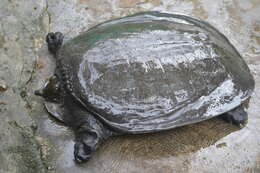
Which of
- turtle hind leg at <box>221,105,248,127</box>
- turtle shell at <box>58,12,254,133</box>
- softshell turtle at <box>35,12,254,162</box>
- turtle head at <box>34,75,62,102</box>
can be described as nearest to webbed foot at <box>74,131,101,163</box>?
softshell turtle at <box>35,12,254,162</box>

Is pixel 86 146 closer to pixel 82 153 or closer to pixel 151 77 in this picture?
pixel 82 153

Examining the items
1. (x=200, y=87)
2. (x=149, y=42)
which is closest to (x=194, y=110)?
(x=200, y=87)

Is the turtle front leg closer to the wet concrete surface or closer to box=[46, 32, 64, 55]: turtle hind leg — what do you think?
the wet concrete surface

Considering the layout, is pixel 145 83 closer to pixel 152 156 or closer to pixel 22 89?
pixel 152 156

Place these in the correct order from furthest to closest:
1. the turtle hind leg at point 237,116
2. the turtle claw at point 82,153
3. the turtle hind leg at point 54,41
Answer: the turtle hind leg at point 54,41
the turtle hind leg at point 237,116
the turtle claw at point 82,153

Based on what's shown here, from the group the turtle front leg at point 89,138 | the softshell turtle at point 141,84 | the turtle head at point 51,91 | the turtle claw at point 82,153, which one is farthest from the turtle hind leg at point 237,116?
the turtle head at point 51,91

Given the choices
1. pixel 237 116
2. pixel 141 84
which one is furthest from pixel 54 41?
pixel 237 116

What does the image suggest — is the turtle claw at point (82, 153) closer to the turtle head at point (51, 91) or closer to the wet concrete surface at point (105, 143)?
the wet concrete surface at point (105, 143)
